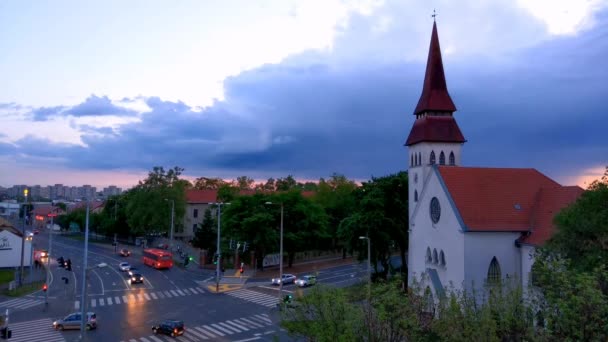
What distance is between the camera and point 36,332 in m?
34.7

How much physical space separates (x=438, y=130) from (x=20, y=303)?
41.9 m

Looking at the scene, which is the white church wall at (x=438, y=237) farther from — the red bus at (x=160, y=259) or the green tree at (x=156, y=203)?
the green tree at (x=156, y=203)

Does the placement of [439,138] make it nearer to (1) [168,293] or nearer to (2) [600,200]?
(2) [600,200]

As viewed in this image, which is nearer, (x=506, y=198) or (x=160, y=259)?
(x=506, y=198)

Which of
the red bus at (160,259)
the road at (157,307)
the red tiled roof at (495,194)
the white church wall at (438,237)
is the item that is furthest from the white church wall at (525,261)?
the red bus at (160,259)

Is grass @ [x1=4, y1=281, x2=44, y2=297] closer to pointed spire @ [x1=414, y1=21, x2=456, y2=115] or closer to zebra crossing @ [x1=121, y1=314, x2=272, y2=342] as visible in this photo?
zebra crossing @ [x1=121, y1=314, x2=272, y2=342]

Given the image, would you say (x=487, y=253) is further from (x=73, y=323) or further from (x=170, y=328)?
(x=73, y=323)

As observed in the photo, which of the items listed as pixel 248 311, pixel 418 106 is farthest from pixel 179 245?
pixel 418 106

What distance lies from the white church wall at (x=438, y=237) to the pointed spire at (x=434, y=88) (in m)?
7.69

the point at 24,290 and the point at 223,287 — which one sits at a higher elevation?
the point at 24,290

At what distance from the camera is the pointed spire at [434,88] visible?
44.0 m

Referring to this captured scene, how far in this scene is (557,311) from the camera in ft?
41.7

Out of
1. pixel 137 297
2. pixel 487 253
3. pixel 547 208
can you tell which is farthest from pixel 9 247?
pixel 547 208

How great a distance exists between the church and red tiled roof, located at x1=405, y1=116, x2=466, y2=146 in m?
0.09
